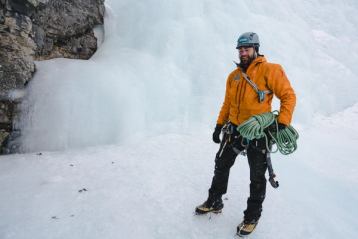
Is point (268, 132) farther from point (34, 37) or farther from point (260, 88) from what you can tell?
point (34, 37)

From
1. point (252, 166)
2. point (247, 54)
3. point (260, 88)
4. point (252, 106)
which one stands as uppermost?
point (247, 54)

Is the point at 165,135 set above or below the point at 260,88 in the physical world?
below

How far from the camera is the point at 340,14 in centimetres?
1453

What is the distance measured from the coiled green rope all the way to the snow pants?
5.5 inches

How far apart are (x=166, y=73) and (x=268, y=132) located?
4.79m

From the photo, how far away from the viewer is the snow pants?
353 cm

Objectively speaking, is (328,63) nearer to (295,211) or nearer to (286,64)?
(286,64)

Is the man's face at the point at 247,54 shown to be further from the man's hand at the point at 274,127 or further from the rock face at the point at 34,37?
the rock face at the point at 34,37

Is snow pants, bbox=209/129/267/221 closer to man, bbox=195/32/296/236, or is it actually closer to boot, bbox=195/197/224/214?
man, bbox=195/32/296/236

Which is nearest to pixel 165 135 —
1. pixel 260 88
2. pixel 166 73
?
pixel 166 73

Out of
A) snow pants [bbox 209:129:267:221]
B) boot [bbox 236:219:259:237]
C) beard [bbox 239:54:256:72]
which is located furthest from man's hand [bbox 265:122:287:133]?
boot [bbox 236:219:259:237]

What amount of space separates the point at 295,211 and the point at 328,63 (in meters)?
8.25

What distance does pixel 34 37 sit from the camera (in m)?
6.57

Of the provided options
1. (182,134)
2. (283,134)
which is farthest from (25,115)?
(283,134)
